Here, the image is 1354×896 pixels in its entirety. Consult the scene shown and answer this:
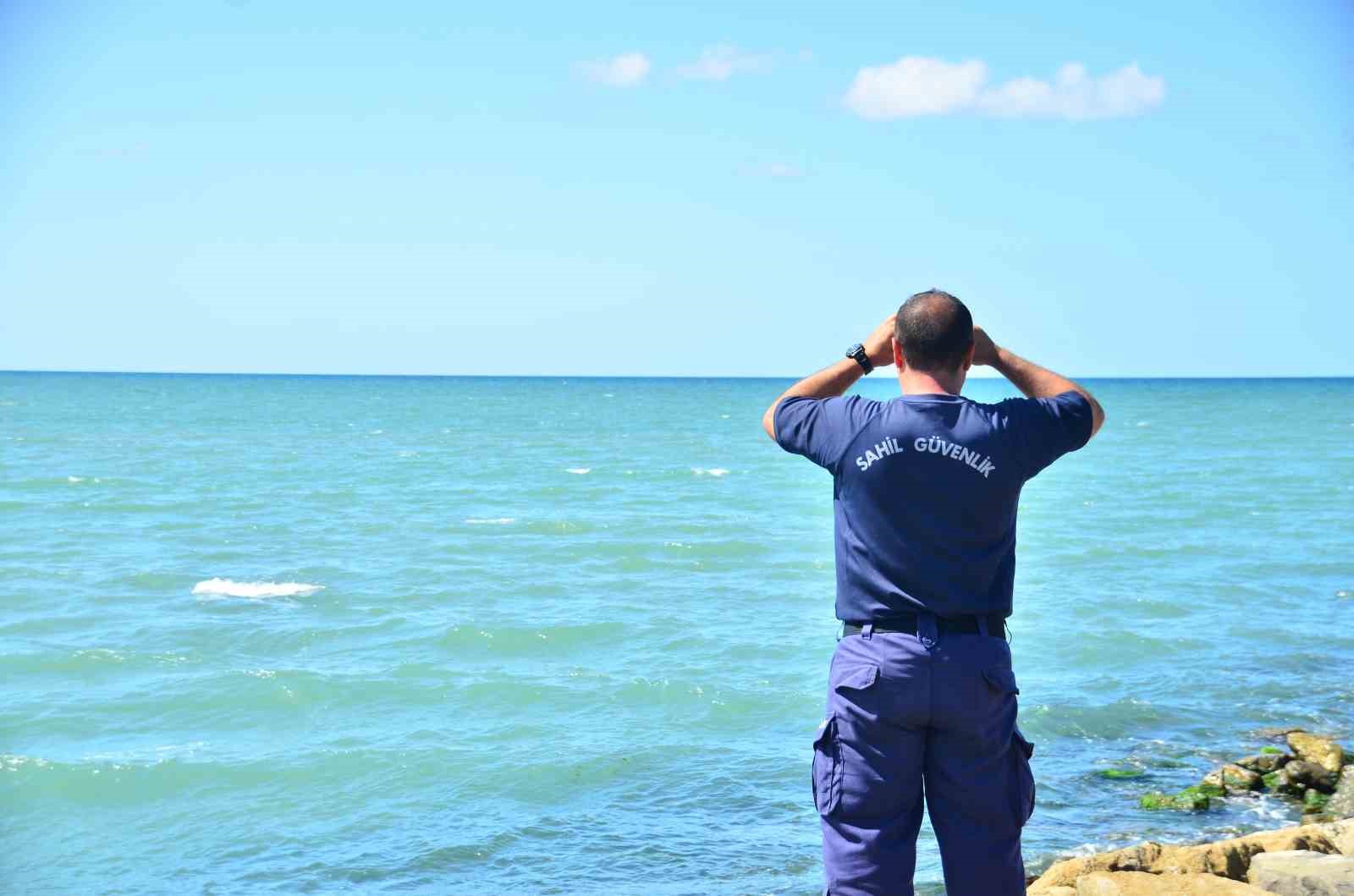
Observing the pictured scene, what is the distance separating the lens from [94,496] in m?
29.3

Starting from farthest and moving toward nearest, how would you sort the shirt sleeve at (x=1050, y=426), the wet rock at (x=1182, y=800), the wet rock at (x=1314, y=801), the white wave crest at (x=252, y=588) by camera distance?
the white wave crest at (x=252, y=588)
the wet rock at (x=1182, y=800)
the wet rock at (x=1314, y=801)
the shirt sleeve at (x=1050, y=426)

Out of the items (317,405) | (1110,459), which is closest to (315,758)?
(1110,459)

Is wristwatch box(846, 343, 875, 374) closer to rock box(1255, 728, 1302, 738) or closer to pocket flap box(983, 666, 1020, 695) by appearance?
pocket flap box(983, 666, 1020, 695)

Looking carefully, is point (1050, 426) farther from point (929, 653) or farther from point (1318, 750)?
point (1318, 750)

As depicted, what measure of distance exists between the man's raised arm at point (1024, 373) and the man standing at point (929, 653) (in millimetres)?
188

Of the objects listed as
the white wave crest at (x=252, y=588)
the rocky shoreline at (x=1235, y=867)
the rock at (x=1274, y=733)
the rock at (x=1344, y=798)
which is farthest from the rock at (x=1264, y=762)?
the white wave crest at (x=252, y=588)

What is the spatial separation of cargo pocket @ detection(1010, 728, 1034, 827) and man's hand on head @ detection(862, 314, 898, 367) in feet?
3.63

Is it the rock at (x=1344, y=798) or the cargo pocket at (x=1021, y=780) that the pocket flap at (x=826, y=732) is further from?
the rock at (x=1344, y=798)

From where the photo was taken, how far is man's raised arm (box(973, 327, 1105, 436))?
3602 mm

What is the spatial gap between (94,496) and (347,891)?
24.6m

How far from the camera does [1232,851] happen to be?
6.57m

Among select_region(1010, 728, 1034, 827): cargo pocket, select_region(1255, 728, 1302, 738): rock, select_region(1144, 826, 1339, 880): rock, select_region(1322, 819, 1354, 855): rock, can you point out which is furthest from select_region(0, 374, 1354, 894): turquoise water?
select_region(1010, 728, 1034, 827): cargo pocket

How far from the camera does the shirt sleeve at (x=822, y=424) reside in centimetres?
346

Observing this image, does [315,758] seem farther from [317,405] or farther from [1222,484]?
[317,405]
